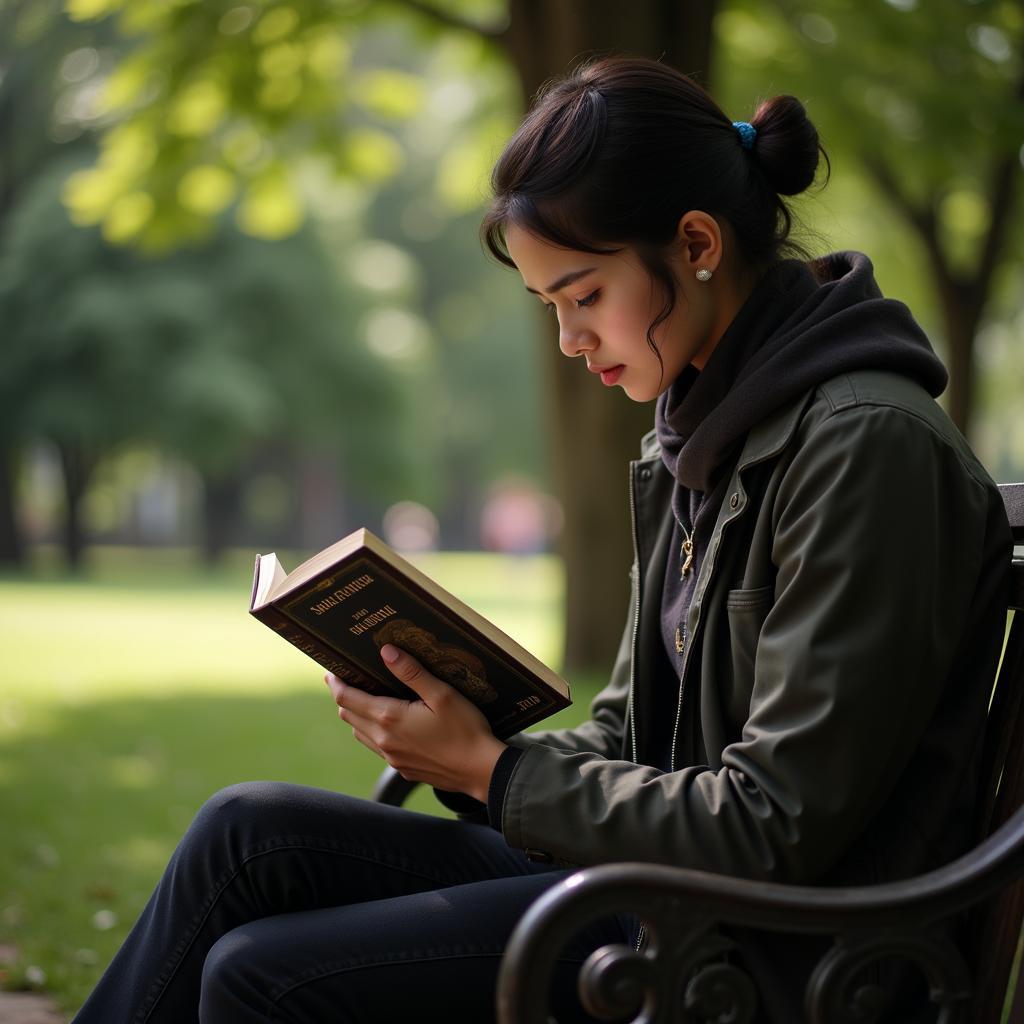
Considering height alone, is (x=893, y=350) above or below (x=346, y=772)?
above

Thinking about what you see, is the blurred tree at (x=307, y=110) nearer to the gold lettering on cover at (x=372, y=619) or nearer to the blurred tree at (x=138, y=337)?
the gold lettering on cover at (x=372, y=619)

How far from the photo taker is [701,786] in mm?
1754

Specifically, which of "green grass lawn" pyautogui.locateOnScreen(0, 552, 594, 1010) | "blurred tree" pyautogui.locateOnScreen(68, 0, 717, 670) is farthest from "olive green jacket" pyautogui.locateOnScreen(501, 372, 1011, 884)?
"blurred tree" pyautogui.locateOnScreen(68, 0, 717, 670)

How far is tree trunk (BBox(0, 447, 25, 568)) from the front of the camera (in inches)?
1044

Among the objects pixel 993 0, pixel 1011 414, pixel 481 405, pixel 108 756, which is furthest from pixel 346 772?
pixel 481 405

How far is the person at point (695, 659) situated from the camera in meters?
1.70

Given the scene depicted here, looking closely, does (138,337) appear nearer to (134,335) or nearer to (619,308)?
(134,335)

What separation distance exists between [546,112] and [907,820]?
45.5 inches

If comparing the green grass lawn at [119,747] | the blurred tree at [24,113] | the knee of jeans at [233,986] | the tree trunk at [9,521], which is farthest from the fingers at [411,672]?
the tree trunk at [9,521]

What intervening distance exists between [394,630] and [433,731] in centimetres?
16

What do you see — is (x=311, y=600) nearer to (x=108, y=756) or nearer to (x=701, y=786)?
(x=701, y=786)

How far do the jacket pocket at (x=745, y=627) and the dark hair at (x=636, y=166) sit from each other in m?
0.47

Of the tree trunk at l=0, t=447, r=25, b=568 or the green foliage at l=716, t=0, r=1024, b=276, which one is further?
the tree trunk at l=0, t=447, r=25, b=568

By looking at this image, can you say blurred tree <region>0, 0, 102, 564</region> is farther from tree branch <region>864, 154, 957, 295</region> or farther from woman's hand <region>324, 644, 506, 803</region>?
woman's hand <region>324, 644, 506, 803</region>
